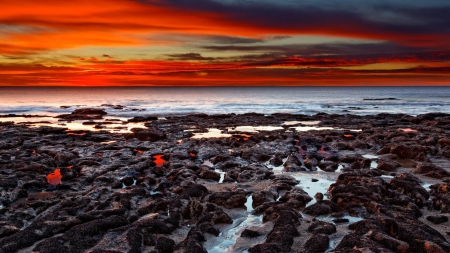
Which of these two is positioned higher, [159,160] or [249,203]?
[249,203]

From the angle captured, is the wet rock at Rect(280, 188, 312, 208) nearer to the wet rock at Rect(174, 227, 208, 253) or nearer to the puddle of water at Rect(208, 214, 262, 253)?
the puddle of water at Rect(208, 214, 262, 253)

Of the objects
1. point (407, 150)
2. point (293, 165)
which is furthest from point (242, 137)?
point (407, 150)

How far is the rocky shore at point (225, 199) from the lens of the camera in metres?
6.85

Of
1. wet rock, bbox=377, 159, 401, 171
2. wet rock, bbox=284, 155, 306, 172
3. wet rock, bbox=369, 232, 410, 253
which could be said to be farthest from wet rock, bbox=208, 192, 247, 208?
wet rock, bbox=377, 159, 401, 171

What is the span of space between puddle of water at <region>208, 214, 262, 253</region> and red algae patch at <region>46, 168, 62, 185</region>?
671 cm

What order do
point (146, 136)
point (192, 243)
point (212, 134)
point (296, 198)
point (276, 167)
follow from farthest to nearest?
1. point (212, 134)
2. point (146, 136)
3. point (276, 167)
4. point (296, 198)
5. point (192, 243)

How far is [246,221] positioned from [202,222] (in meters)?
1.03

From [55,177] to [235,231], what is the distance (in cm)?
777

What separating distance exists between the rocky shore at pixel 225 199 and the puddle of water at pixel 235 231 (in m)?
0.02

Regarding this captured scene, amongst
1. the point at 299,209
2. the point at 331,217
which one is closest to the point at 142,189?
the point at 299,209

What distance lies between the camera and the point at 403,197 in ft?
30.2

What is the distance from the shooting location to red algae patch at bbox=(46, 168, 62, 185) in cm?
1203

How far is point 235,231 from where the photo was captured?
25.5ft

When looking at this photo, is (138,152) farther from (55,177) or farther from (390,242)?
(390,242)
